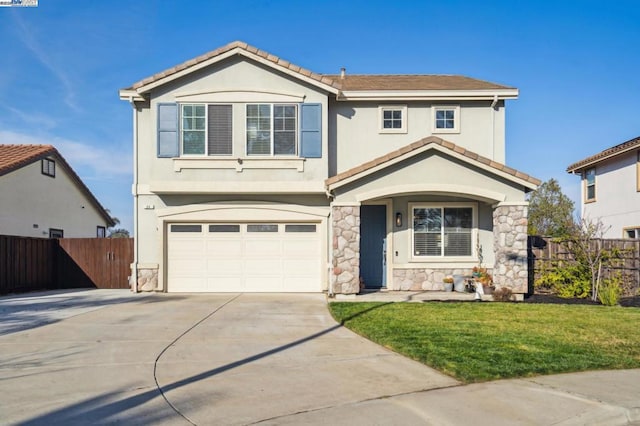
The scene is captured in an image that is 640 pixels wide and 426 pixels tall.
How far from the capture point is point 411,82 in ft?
57.4

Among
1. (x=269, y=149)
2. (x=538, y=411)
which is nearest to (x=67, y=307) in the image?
(x=269, y=149)

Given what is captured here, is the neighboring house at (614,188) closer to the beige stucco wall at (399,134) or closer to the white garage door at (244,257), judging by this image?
the beige stucco wall at (399,134)

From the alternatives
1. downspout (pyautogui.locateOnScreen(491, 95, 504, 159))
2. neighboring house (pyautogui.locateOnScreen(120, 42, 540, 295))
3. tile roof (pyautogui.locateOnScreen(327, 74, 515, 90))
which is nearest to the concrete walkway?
neighboring house (pyautogui.locateOnScreen(120, 42, 540, 295))

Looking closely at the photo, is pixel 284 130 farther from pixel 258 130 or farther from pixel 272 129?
pixel 258 130

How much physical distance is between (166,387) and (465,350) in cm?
434

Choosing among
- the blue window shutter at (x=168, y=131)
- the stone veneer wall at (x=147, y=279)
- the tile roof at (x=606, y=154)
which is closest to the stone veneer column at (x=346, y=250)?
the blue window shutter at (x=168, y=131)

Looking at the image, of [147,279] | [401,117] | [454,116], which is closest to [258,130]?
[401,117]

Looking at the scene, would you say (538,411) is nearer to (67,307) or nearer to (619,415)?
(619,415)

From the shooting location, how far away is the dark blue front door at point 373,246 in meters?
15.8

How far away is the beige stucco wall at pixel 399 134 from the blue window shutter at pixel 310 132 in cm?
97

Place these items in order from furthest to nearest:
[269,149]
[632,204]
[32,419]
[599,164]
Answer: [599,164] → [632,204] → [269,149] → [32,419]

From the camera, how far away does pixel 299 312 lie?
37.6 ft

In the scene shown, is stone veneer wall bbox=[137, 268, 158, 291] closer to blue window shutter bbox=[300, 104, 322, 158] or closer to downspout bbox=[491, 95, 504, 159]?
blue window shutter bbox=[300, 104, 322, 158]

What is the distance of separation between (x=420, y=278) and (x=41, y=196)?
54.7 ft
